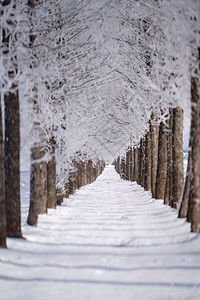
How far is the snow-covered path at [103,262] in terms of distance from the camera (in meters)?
5.44

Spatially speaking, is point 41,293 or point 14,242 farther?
point 14,242

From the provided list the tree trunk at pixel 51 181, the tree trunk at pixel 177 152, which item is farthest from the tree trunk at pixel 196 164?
the tree trunk at pixel 51 181

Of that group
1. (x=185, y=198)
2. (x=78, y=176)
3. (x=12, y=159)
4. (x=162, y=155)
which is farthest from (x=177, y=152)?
(x=78, y=176)

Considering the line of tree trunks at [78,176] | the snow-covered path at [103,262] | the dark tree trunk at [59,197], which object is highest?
the line of tree trunks at [78,176]

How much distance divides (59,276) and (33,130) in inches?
234

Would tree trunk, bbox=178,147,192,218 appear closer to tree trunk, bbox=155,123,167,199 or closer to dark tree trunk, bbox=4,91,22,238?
dark tree trunk, bbox=4,91,22,238

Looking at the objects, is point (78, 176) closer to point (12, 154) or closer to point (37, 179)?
point (37, 179)

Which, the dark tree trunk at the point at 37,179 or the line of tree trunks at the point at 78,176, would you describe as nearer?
the dark tree trunk at the point at 37,179

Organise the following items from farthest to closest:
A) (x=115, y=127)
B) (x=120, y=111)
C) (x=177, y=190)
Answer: (x=115, y=127)
(x=120, y=111)
(x=177, y=190)

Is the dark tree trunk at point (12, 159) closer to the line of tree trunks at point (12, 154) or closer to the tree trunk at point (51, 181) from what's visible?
the line of tree trunks at point (12, 154)

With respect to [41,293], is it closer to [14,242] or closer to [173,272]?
[173,272]

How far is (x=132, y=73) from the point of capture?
19.9 metres

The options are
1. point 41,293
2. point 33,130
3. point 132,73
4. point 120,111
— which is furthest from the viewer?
point 120,111

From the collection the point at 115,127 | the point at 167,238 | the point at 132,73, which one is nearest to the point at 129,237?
the point at 167,238
